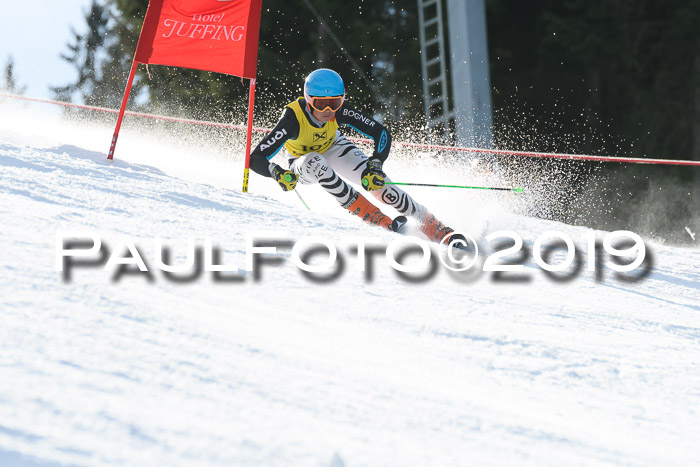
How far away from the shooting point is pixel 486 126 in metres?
7.95

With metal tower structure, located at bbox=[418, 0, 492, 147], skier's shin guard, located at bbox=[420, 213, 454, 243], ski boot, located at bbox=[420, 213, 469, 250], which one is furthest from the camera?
metal tower structure, located at bbox=[418, 0, 492, 147]

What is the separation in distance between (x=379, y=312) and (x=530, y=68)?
12.8 meters

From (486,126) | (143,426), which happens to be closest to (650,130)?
(486,126)

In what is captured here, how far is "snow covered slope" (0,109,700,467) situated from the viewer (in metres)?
1.67

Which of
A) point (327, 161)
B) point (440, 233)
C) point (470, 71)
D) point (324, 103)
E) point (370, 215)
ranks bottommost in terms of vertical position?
point (440, 233)

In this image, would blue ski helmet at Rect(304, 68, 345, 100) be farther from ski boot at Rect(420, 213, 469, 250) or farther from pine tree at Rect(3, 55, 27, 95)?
pine tree at Rect(3, 55, 27, 95)

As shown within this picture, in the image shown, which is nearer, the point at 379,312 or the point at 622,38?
the point at 379,312

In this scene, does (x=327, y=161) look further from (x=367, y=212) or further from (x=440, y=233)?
(x=440, y=233)

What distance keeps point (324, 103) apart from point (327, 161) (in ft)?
1.30

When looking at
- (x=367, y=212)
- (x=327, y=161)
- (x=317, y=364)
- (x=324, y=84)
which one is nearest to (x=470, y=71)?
(x=327, y=161)

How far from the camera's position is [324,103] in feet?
15.1

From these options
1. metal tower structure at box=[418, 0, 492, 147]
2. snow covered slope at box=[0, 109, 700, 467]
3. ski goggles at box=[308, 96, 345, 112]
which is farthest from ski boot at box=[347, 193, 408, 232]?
metal tower structure at box=[418, 0, 492, 147]

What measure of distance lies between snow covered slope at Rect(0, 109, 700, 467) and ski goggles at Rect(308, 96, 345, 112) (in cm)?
114

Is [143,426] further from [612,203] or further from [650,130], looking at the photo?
[650,130]
